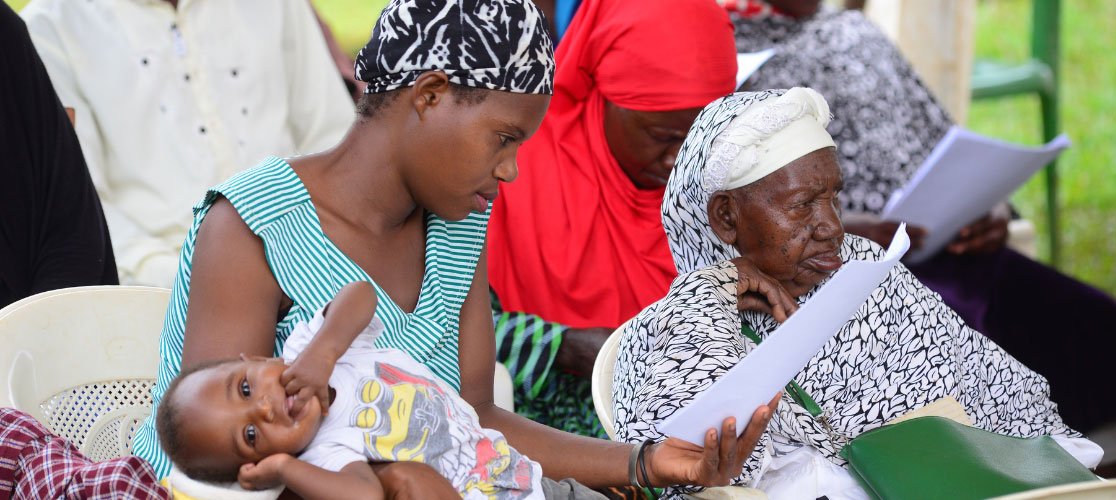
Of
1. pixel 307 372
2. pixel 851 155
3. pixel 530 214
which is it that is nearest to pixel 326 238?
pixel 307 372

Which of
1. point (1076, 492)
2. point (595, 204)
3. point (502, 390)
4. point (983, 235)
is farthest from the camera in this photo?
point (983, 235)

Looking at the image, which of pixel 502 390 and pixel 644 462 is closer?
pixel 644 462

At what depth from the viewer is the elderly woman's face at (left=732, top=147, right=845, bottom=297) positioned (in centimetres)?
238

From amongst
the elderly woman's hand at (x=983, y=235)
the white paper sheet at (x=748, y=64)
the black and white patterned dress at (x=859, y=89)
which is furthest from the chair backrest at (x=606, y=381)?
the elderly woman's hand at (x=983, y=235)

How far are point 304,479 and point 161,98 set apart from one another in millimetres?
2371

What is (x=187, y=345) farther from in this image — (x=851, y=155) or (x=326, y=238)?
(x=851, y=155)

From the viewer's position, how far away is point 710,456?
6.52 feet

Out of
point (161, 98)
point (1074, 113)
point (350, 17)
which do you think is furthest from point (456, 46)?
point (350, 17)

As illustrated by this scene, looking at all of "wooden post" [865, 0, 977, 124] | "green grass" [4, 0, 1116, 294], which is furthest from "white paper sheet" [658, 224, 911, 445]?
"green grass" [4, 0, 1116, 294]

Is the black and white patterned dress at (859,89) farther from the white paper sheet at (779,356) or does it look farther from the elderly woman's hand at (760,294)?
the white paper sheet at (779,356)

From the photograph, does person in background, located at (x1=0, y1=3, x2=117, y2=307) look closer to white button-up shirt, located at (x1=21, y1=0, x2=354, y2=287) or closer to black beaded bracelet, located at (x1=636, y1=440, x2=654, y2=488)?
white button-up shirt, located at (x1=21, y1=0, x2=354, y2=287)

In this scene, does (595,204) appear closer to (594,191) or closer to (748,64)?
(594,191)

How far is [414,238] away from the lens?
2.37m

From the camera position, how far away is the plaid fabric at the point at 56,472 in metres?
1.81
